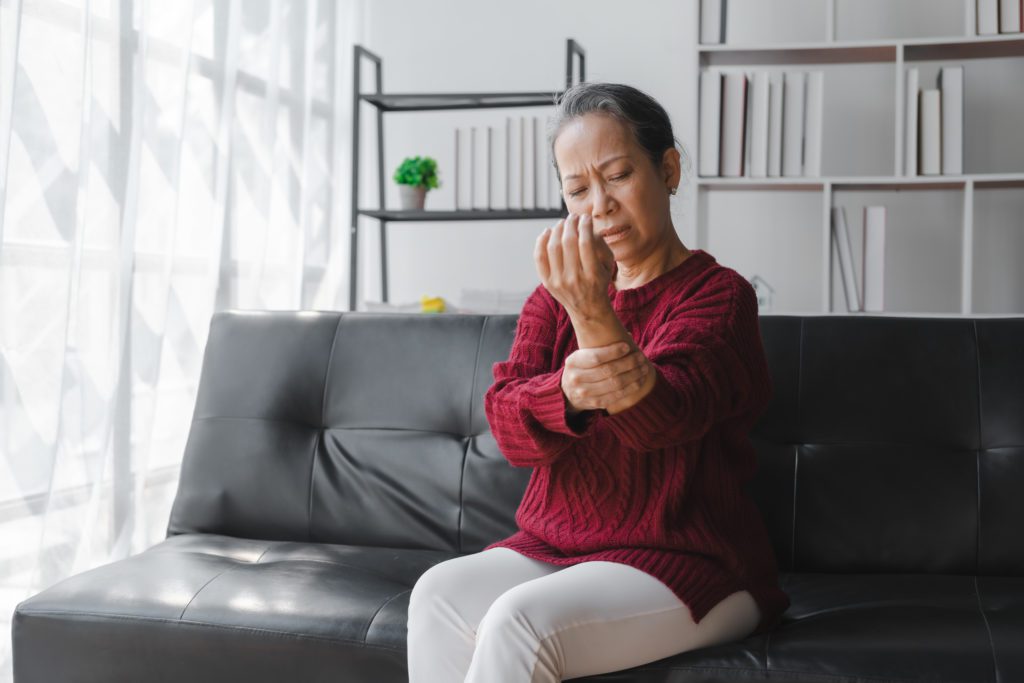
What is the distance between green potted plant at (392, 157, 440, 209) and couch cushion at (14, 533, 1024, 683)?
1736 mm

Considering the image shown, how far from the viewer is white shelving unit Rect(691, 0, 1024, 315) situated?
3.04 meters

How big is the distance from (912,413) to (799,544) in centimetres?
30

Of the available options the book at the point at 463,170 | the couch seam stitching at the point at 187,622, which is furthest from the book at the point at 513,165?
the couch seam stitching at the point at 187,622

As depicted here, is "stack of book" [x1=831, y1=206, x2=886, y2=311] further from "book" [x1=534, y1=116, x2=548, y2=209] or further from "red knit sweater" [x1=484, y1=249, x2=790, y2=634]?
"red knit sweater" [x1=484, y1=249, x2=790, y2=634]

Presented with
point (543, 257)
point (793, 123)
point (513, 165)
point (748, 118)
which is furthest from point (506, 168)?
point (543, 257)

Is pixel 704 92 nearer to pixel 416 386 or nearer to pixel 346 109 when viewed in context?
pixel 346 109

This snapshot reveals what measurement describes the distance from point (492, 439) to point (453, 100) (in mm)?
1742

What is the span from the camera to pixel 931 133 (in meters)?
2.88

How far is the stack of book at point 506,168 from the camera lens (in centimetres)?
309

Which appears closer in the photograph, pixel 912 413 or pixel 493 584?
pixel 493 584

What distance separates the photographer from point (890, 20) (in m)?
3.21

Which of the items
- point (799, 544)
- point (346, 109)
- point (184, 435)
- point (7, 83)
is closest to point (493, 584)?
point (799, 544)

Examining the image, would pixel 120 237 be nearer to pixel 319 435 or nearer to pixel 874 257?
pixel 319 435

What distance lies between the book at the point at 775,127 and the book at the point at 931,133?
404 mm
